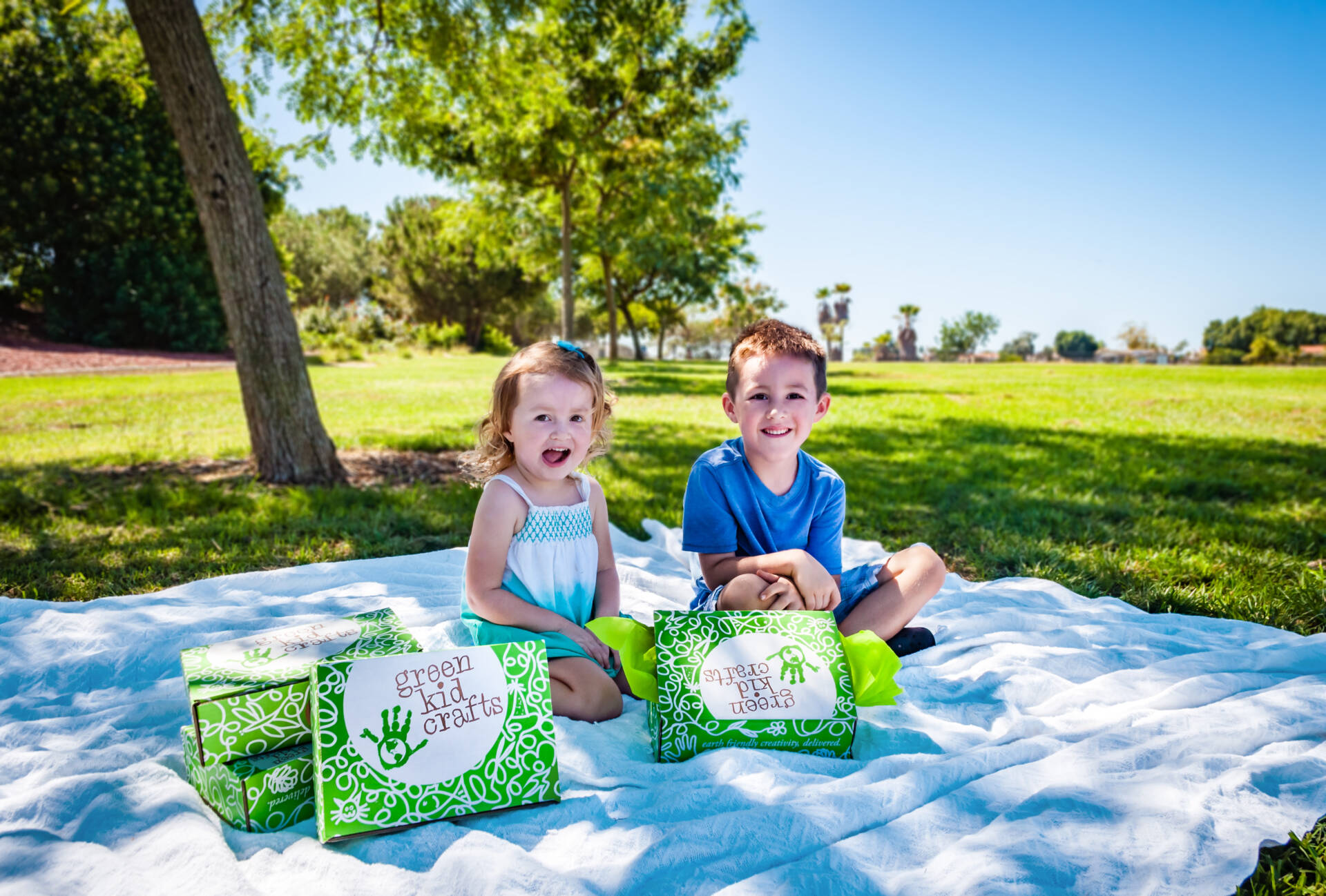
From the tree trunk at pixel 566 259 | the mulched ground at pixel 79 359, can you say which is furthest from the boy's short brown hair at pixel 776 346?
the mulched ground at pixel 79 359

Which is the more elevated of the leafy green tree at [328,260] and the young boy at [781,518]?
the leafy green tree at [328,260]

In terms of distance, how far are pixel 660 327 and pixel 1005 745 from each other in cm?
4115

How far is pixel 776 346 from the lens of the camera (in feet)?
8.04

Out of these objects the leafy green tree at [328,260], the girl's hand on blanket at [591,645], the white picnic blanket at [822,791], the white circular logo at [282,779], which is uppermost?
the leafy green tree at [328,260]

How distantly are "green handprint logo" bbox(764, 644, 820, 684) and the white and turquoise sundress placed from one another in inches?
24.9

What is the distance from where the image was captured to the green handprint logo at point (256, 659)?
6.09 feet

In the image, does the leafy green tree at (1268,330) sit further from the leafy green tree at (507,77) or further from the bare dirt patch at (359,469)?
the bare dirt patch at (359,469)

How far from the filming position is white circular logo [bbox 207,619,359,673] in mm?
1862

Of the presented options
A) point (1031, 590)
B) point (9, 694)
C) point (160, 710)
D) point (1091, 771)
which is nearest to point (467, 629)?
point (160, 710)

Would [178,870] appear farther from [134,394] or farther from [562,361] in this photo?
[134,394]

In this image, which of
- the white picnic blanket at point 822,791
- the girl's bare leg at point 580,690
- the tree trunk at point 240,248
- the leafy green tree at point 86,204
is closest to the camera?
the white picnic blanket at point 822,791

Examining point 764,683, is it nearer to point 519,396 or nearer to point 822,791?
point 822,791

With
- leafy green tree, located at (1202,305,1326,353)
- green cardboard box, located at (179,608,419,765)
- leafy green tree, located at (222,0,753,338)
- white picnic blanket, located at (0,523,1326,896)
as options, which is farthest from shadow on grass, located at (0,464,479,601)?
leafy green tree, located at (1202,305,1326,353)

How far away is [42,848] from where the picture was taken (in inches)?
59.7
